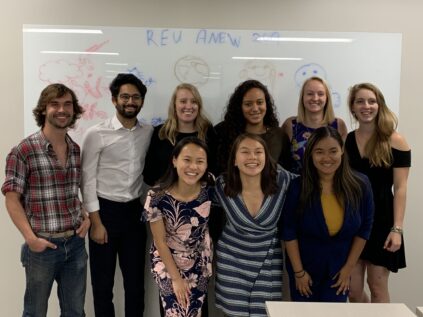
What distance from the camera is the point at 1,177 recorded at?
108 inches

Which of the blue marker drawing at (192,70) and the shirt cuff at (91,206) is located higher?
the blue marker drawing at (192,70)

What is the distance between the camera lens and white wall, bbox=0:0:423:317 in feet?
8.79


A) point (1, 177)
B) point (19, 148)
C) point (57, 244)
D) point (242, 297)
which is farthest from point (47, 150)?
point (242, 297)

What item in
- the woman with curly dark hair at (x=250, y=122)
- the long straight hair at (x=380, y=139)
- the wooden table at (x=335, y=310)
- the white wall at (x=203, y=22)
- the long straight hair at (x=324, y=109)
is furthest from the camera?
the white wall at (x=203, y=22)

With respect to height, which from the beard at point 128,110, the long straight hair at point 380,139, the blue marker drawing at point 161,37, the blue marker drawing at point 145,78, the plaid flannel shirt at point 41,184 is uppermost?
the blue marker drawing at point 161,37

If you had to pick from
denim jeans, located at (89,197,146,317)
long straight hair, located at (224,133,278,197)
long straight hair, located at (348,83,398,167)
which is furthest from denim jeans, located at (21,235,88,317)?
long straight hair, located at (348,83,398,167)

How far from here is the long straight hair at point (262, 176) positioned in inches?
81.9

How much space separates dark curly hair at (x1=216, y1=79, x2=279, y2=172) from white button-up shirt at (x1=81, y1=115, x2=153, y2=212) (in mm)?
503

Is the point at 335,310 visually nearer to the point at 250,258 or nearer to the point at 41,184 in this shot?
the point at 250,258

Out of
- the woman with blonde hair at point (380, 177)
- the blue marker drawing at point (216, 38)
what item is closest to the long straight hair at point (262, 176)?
the woman with blonde hair at point (380, 177)

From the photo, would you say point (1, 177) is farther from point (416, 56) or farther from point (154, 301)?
point (416, 56)

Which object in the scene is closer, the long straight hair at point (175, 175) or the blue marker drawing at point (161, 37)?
the long straight hair at point (175, 175)

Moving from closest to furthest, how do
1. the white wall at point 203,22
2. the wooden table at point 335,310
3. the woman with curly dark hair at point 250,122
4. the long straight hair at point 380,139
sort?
1. the wooden table at point 335,310
2. the long straight hair at point 380,139
3. the woman with curly dark hair at point 250,122
4. the white wall at point 203,22

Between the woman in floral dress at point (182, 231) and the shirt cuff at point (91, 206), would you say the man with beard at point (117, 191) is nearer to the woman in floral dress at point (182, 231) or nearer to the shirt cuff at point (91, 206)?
the shirt cuff at point (91, 206)
